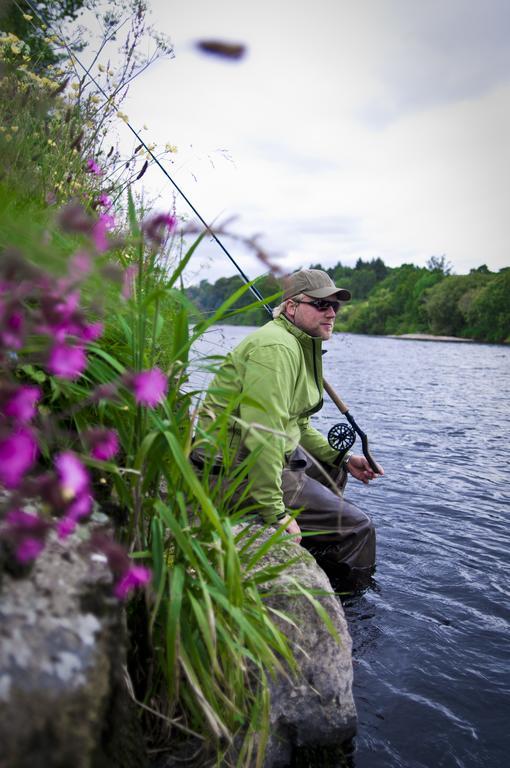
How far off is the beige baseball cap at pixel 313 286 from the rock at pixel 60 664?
320 cm

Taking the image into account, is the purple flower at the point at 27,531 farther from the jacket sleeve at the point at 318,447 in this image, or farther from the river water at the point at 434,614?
the jacket sleeve at the point at 318,447

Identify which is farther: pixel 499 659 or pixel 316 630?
pixel 499 659

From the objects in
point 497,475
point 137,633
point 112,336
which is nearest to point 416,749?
point 137,633

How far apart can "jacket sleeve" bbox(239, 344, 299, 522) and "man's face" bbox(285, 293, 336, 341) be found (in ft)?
1.95

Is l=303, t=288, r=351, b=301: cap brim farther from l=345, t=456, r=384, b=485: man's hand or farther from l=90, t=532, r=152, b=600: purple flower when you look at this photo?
l=90, t=532, r=152, b=600: purple flower

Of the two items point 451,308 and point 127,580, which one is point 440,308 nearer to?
point 451,308

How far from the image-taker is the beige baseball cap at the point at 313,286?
4.61 metres

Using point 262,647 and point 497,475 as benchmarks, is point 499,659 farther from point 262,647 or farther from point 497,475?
point 497,475

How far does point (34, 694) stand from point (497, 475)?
388 inches

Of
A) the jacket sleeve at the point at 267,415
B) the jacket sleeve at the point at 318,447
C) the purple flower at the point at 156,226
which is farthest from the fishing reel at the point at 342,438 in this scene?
the purple flower at the point at 156,226

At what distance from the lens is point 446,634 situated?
4.78 metres

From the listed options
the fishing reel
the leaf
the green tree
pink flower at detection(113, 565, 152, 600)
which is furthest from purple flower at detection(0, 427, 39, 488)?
the green tree

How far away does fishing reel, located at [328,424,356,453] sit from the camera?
5.46 meters

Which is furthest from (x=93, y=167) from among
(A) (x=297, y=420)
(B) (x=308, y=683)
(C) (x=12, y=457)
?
(B) (x=308, y=683)
